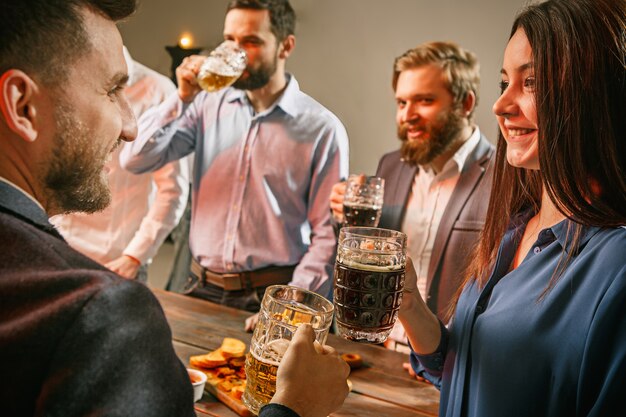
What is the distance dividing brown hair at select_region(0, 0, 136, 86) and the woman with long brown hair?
3.37ft

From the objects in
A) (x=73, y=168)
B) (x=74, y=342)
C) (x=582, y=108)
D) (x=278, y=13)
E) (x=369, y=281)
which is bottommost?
(x=369, y=281)

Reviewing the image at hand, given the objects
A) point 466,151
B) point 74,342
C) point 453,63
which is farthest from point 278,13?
point 74,342

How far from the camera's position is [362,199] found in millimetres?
2215

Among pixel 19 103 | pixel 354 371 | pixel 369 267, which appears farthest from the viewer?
pixel 354 371

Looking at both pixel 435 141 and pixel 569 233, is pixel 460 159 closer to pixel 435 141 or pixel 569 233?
pixel 435 141

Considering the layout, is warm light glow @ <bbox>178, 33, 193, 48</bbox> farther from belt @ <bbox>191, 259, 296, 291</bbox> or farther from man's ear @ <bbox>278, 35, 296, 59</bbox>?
belt @ <bbox>191, 259, 296, 291</bbox>

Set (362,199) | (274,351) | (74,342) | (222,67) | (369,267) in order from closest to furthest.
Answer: (74,342) → (274,351) → (369,267) → (362,199) → (222,67)

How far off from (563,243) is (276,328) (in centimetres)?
72

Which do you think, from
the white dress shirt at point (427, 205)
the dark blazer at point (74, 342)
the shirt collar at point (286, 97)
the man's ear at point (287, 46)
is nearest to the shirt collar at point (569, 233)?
the dark blazer at point (74, 342)

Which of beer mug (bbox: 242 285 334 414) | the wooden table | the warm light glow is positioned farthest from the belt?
beer mug (bbox: 242 285 334 414)

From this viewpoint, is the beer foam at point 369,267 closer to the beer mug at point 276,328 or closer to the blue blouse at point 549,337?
the beer mug at point 276,328

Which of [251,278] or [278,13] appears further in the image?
[278,13]

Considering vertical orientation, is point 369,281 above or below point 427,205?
above

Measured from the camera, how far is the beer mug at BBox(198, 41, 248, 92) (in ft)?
8.87
